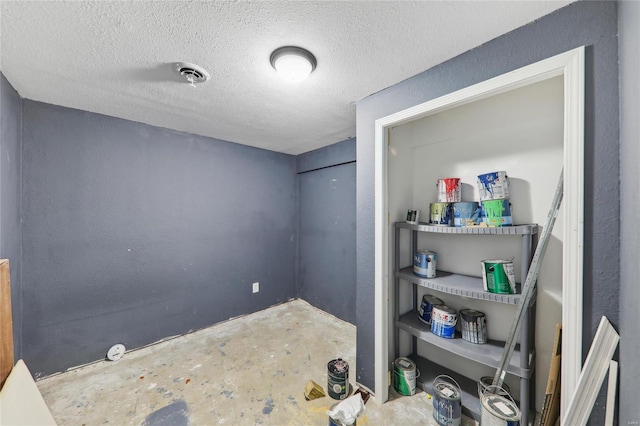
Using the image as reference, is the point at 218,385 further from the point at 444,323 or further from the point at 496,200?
the point at 496,200

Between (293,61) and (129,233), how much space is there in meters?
2.07

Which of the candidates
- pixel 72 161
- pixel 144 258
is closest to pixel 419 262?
pixel 144 258

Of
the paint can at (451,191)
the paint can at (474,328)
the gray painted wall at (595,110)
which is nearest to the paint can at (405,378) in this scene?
the paint can at (474,328)

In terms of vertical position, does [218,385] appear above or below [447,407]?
below

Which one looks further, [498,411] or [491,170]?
[491,170]

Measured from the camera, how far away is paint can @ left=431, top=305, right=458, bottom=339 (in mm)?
1497

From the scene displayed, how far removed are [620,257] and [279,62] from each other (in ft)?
5.36

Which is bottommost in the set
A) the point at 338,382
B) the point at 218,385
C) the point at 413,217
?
the point at 218,385

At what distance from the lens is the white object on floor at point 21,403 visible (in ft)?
3.01

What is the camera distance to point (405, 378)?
160 cm

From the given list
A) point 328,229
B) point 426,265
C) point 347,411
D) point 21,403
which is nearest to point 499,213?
point 426,265

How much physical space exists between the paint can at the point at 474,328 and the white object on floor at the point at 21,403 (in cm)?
216

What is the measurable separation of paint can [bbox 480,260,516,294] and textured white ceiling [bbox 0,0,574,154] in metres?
1.14

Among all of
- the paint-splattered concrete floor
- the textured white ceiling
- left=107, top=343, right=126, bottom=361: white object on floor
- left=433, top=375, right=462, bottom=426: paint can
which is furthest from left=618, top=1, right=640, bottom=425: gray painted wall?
left=107, top=343, right=126, bottom=361: white object on floor
